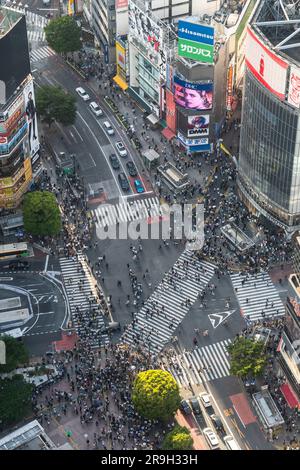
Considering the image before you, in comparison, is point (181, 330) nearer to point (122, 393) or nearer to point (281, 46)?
point (122, 393)

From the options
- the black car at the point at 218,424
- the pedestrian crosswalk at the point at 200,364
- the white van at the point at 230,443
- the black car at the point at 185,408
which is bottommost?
the white van at the point at 230,443

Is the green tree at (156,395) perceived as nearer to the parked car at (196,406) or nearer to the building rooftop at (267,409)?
the parked car at (196,406)

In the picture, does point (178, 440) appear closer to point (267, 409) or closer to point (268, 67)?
point (267, 409)

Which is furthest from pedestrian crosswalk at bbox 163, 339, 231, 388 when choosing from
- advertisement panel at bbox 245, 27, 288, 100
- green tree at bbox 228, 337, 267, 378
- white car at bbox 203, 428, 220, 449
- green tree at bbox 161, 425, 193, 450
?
advertisement panel at bbox 245, 27, 288, 100

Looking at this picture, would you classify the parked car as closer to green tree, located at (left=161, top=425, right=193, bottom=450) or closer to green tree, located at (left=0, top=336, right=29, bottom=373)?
green tree, located at (left=161, top=425, right=193, bottom=450)

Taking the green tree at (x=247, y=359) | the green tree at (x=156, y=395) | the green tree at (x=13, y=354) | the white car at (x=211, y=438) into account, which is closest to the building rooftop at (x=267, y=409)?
the green tree at (x=247, y=359)

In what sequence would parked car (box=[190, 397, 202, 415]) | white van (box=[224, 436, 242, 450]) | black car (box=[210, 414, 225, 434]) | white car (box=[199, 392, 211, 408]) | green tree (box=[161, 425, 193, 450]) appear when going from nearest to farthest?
green tree (box=[161, 425, 193, 450])
white van (box=[224, 436, 242, 450])
black car (box=[210, 414, 225, 434])
parked car (box=[190, 397, 202, 415])
white car (box=[199, 392, 211, 408])

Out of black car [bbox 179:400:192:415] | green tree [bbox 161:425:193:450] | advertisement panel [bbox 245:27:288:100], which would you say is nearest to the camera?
green tree [bbox 161:425:193:450]
